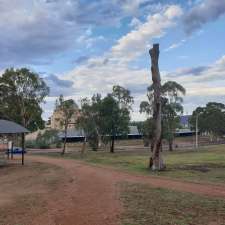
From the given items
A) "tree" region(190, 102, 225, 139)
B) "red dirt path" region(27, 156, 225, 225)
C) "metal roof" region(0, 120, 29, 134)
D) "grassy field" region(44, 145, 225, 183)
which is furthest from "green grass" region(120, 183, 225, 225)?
"tree" region(190, 102, 225, 139)

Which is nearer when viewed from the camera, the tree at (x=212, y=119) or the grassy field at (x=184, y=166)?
the grassy field at (x=184, y=166)

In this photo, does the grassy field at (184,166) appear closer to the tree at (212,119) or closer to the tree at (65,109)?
the tree at (65,109)

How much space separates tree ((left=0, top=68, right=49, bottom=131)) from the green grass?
4862 cm

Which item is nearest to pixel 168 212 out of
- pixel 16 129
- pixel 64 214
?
pixel 64 214

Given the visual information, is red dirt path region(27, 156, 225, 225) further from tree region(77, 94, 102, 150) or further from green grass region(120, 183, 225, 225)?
tree region(77, 94, 102, 150)

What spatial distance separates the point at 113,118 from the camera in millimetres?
67688

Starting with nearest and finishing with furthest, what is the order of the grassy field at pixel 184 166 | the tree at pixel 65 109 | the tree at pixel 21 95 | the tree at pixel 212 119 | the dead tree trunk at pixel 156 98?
1. the grassy field at pixel 184 166
2. the dead tree trunk at pixel 156 98
3. the tree at pixel 65 109
4. the tree at pixel 21 95
5. the tree at pixel 212 119

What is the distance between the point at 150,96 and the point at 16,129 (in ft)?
143

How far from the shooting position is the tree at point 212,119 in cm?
11106

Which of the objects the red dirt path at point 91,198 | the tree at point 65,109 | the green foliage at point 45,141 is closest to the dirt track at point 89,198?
the red dirt path at point 91,198

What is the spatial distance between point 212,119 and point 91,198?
99.6 m

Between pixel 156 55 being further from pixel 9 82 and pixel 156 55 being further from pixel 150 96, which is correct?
pixel 150 96

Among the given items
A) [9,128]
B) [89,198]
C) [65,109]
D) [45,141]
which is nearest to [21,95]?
[65,109]

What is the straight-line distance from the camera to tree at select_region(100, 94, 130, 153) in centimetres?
6675
